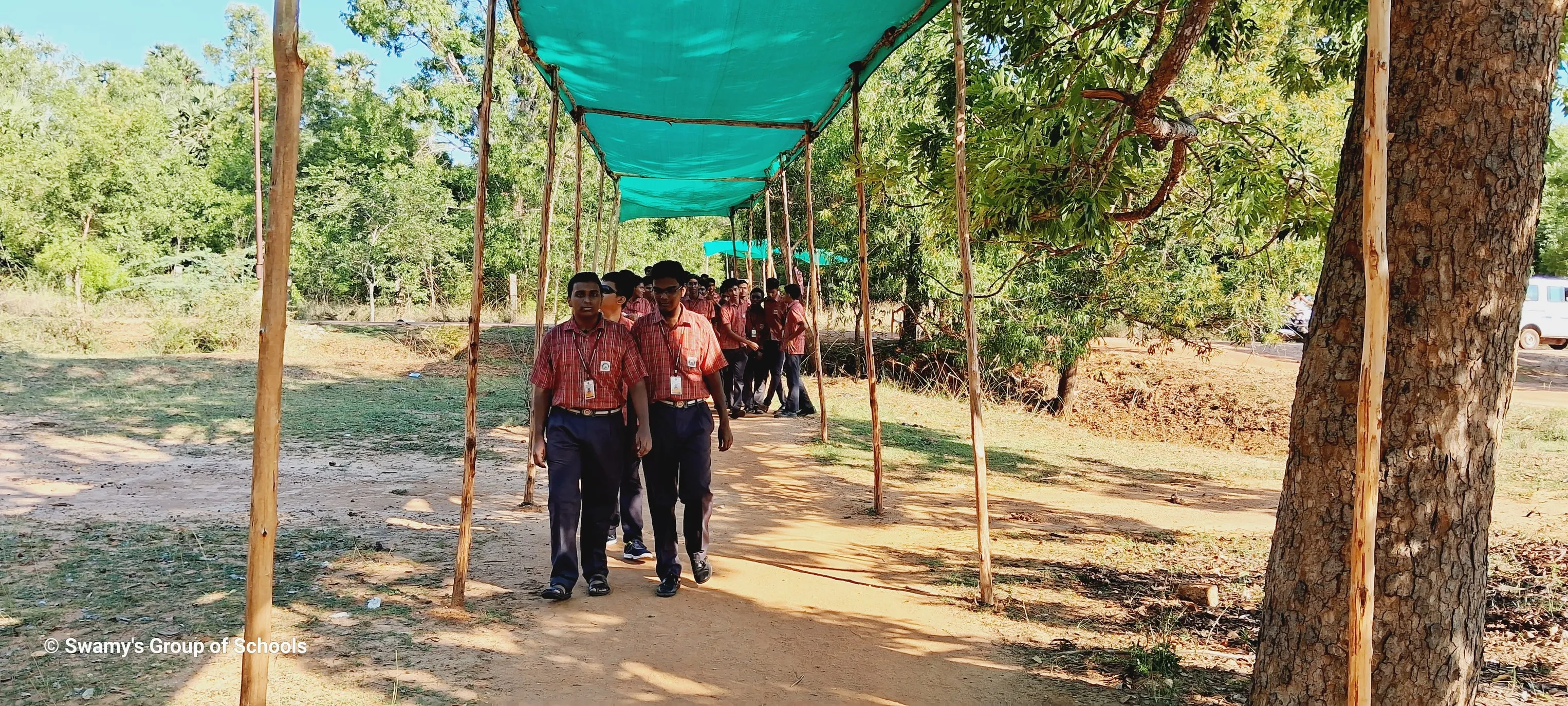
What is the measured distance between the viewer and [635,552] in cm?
550

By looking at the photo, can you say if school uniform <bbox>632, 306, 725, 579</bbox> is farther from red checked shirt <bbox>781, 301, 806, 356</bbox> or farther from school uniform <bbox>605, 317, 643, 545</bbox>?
red checked shirt <bbox>781, 301, 806, 356</bbox>

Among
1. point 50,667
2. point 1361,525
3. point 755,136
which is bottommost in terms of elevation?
point 50,667

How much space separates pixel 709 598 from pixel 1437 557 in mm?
3152

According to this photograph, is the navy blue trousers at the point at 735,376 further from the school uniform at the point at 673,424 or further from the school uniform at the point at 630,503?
the school uniform at the point at 673,424

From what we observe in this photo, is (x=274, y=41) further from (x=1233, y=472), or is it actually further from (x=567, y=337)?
(x=1233, y=472)

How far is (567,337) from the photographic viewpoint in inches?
178

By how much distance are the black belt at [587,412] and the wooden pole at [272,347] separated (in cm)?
204

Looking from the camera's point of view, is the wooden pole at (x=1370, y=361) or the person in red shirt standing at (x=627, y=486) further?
the person in red shirt standing at (x=627, y=486)

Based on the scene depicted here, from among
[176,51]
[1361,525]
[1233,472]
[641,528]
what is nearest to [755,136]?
[641,528]

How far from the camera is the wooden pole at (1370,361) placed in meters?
2.18

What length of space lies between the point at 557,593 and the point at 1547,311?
85.3ft

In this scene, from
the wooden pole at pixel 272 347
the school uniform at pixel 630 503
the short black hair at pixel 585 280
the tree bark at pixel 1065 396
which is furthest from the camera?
the tree bark at pixel 1065 396

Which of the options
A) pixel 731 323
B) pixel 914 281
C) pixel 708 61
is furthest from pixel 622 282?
pixel 914 281

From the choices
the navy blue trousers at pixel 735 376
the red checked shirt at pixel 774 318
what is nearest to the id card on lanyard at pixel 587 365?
the navy blue trousers at pixel 735 376
